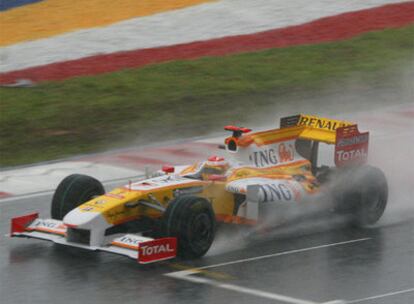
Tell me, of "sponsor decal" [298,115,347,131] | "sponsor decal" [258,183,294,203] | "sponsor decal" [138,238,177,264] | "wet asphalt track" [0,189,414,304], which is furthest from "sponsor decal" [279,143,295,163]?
"sponsor decal" [138,238,177,264]

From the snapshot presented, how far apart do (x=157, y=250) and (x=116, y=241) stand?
0.50 m

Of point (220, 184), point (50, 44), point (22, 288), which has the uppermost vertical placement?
point (50, 44)

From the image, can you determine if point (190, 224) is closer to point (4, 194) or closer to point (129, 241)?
point (129, 241)

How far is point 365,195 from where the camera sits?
1376cm

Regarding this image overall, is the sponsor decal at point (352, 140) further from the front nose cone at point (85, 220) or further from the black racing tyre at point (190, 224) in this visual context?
the front nose cone at point (85, 220)

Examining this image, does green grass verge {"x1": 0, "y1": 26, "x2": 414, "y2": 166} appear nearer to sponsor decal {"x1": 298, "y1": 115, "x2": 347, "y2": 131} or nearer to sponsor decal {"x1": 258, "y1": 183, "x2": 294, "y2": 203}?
sponsor decal {"x1": 298, "y1": 115, "x2": 347, "y2": 131}

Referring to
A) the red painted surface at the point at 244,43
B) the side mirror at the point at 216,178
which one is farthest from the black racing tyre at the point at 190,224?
the red painted surface at the point at 244,43

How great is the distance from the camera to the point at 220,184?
12992mm

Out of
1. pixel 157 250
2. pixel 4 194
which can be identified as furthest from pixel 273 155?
pixel 4 194

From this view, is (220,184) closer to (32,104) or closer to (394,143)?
(394,143)

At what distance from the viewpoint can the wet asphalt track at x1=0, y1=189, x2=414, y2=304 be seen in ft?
36.7

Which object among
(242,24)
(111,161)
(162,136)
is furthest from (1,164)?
(242,24)

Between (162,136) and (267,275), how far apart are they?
784cm

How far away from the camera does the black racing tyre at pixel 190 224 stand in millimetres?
12008
